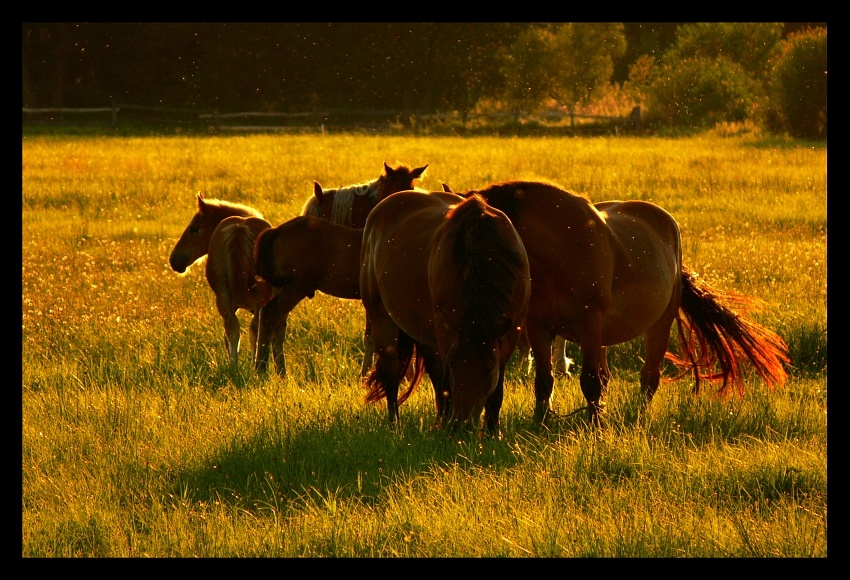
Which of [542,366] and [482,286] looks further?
[542,366]

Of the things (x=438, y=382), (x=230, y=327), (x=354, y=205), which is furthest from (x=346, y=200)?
(x=438, y=382)

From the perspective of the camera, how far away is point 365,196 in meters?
8.66

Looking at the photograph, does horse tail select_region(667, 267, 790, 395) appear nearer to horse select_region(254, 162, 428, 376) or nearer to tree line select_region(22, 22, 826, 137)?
horse select_region(254, 162, 428, 376)

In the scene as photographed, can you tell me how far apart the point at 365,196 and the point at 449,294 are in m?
3.32

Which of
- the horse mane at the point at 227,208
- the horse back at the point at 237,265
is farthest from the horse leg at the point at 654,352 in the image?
the horse mane at the point at 227,208

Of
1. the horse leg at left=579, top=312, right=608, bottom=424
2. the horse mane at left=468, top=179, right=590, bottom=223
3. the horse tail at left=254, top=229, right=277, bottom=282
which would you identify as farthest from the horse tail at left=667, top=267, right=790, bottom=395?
the horse tail at left=254, top=229, right=277, bottom=282

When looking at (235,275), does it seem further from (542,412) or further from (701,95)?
(701,95)

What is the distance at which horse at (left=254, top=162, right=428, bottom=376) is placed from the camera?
789 centimetres

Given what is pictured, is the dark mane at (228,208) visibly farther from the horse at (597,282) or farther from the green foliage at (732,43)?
the green foliage at (732,43)

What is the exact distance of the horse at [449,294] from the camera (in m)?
→ 5.23

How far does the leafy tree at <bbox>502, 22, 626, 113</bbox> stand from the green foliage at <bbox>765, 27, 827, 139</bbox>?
1829 cm

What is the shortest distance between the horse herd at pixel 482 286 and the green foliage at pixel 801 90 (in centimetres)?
2729

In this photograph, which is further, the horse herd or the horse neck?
the horse neck

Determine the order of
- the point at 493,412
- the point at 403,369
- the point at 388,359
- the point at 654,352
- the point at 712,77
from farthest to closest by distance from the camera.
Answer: the point at 712,77, the point at 654,352, the point at 403,369, the point at 388,359, the point at 493,412
